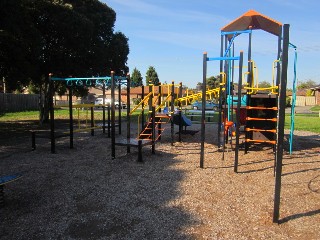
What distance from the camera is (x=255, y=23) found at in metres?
9.98

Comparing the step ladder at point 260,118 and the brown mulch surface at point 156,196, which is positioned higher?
the step ladder at point 260,118

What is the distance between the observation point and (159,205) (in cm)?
490

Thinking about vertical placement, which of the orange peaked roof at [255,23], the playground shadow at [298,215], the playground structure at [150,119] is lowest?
the playground shadow at [298,215]

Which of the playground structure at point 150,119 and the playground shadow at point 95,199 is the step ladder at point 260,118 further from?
the playground shadow at point 95,199

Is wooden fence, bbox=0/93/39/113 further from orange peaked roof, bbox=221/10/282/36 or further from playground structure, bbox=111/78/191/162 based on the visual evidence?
orange peaked roof, bbox=221/10/282/36

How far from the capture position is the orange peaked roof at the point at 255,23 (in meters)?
9.43

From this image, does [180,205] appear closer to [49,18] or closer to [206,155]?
[206,155]

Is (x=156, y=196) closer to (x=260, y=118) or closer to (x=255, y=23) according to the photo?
(x=260, y=118)

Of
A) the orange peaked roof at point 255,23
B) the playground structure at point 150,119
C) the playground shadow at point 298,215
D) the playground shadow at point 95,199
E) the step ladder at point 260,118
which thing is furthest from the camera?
the orange peaked roof at point 255,23

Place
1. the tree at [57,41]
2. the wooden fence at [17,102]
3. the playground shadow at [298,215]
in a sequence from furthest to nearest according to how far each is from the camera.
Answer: the wooden fence at [17,102] → the tree at [57,41] → the playground shadow at [298,215]

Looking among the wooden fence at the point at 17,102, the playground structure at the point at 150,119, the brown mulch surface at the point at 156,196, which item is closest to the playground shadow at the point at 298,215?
the brown mulch surface at the point at 156,196

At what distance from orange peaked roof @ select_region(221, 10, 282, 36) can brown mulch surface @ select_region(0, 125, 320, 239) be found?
4.02 meters

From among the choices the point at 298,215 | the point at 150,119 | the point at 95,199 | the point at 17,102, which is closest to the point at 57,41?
the point at 150,119

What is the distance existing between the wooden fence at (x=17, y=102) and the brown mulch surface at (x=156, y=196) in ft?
84.3
